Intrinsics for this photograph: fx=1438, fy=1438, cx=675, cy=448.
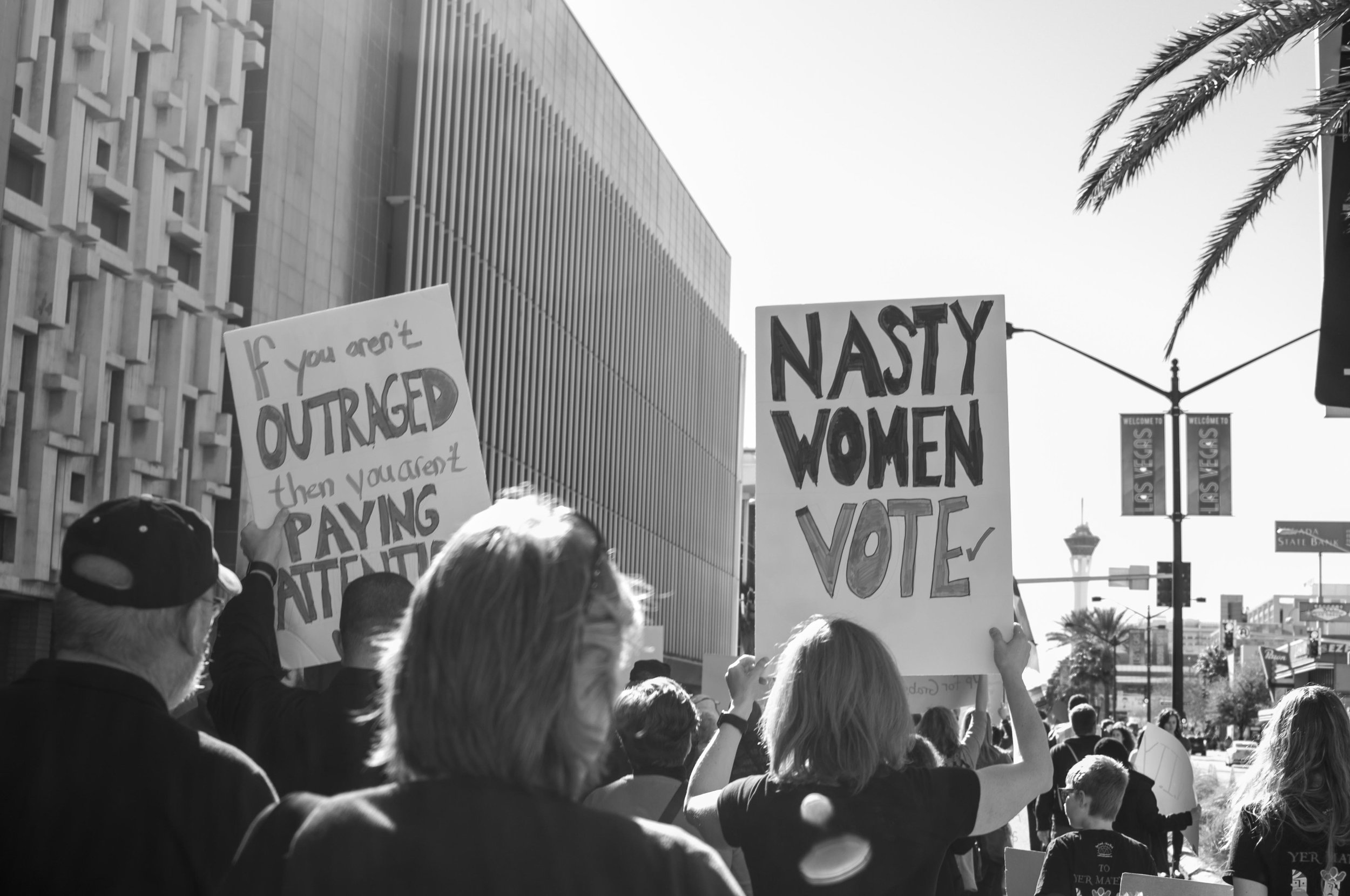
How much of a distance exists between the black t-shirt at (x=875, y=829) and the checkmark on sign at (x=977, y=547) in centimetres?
190

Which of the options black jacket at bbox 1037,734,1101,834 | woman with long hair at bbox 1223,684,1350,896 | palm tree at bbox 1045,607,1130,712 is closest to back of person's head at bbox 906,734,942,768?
woman with long hair at bbox 1223,684,1350,896

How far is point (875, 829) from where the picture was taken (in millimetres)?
3355

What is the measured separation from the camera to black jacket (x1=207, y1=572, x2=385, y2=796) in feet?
12.7

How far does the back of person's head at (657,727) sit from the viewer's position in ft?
15.7

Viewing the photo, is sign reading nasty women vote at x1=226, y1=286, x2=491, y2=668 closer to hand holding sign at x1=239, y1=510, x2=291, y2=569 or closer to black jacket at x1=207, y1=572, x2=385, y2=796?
hand holding sign at x1=239, y1=510, x2=291, y2=569

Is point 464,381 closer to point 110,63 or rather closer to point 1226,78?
point 1226,78

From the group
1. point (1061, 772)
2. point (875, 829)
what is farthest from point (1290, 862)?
point (1061, 772)

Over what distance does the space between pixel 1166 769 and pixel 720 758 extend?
308 inches

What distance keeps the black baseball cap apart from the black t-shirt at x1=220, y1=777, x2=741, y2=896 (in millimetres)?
1057

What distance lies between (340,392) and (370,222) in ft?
85.0

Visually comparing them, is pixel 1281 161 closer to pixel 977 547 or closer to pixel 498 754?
pixel 977 547

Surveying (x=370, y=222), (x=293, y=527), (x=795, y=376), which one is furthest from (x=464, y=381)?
(x=370, y=222)

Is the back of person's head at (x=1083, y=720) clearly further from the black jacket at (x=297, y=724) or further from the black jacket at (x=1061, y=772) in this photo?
the black jacket at (x=297, y=724)

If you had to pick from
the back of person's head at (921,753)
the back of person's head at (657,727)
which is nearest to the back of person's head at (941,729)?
the back of person's head at (921,753)
